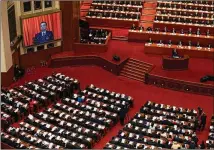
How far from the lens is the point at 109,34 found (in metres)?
22.7

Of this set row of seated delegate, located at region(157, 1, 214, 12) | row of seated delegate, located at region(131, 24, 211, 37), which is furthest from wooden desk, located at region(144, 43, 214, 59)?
row of seated delegate, located at region(157, 1, 214, 12)

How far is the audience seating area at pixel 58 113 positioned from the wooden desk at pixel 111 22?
583cm

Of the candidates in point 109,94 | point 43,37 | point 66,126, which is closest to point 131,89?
point 109,94

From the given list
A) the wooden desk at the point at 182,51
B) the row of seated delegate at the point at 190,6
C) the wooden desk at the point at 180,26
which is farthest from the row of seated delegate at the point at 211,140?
the row of seated delegate at the point at 190,6

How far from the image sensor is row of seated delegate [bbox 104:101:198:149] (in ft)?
44.7

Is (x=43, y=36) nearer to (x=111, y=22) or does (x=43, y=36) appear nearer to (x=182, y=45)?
(x=111, y=22)

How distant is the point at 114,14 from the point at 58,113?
32.4 ft

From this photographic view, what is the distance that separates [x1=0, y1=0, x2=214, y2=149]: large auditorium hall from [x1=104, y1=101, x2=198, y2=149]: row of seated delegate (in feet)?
A: 0.12

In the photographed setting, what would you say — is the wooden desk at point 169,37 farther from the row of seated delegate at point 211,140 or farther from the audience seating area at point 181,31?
the row of seated delegate at point 211,140

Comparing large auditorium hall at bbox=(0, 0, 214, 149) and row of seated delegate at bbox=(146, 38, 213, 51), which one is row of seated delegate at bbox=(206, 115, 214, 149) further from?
row of seated delegate at bbox=(146, 38, 213, 51)

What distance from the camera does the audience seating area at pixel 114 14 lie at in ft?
77.6

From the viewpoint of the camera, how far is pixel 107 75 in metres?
20.5

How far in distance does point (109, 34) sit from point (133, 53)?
2.15 m

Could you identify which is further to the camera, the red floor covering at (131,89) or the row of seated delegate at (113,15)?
the row of seated delegate at (113,15)
